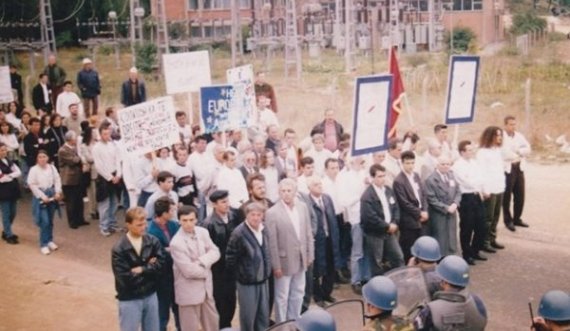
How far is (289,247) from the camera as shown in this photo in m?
8.19

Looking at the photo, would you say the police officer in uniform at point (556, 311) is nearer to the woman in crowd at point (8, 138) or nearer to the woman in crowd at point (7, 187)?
the woman in crowd at point (7, 187)

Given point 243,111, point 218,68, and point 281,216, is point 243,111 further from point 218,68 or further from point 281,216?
point 218,68

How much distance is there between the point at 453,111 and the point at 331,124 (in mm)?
2501

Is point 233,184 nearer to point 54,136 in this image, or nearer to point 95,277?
point 95,277

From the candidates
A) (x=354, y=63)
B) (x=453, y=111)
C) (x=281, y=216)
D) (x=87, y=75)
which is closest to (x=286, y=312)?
(x=281, y=216)

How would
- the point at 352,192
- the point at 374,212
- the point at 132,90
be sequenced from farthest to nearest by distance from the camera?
1. the point at 132,90
2. the point at 352,192
3. the point at 374,212

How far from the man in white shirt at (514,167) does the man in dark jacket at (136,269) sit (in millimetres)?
6818

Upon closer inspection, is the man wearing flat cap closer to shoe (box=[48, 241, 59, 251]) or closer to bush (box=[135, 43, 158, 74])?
shoe (box=[48, 241, 59, 251])

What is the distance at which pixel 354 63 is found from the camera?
3531 cm

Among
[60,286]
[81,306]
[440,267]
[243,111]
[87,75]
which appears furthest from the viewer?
[87,75]

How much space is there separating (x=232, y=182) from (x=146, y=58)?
25969mm

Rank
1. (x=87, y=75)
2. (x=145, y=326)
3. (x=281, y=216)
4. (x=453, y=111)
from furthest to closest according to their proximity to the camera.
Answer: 1. (x=87, y=75)
2. (x=453, y=111)
3. (x=281, y=216)
4. (x=145, y=326)

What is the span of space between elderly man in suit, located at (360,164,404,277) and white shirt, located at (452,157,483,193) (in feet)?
5.15

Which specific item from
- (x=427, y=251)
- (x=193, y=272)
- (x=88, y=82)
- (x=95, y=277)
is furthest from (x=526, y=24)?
(x=193, y=272)
